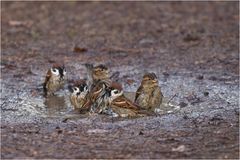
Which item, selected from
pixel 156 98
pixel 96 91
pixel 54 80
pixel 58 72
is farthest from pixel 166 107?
pixel 58 72

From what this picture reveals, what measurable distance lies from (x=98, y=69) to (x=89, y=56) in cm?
238

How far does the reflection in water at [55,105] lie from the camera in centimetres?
1098

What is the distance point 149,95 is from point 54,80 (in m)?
2.01

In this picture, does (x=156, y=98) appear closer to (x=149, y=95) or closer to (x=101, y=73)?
(x=149, y=95)

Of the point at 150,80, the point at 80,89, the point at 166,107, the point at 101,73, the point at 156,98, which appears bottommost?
the point at 166,107

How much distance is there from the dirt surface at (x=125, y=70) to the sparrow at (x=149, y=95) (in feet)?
1.25

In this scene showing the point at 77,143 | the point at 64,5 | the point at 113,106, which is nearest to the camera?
the point at 77,143

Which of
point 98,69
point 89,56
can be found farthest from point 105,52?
point 98,69

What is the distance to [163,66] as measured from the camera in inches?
551

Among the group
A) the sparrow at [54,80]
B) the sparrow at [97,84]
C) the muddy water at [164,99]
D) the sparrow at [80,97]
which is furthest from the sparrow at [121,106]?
the sparrow at [54,80]

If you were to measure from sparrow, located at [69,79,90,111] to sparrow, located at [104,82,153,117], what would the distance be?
0.30 metres

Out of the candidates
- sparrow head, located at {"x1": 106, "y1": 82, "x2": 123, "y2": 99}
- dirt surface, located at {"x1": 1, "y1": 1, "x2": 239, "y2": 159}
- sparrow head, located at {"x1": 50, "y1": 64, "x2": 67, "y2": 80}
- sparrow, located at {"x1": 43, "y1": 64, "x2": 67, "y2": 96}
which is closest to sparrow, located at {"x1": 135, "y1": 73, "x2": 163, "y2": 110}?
sparrow head, located at {"x1": 106, "y1": 82, "x2": 123, "y2": 99}

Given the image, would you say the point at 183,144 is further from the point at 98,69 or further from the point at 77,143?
the point at 98,69

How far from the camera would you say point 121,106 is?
1047 centimetres
